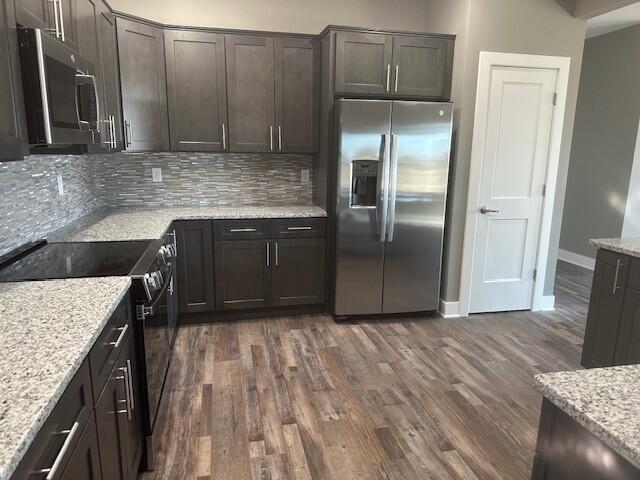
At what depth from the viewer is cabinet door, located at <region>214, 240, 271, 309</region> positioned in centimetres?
359

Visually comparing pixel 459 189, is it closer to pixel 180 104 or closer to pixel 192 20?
pixel 180 104

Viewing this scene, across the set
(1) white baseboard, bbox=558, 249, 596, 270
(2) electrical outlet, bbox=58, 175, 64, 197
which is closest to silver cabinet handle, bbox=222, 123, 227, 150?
(2) electrical outlet, bbox=58, 175, 64, 197

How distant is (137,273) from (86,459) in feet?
2.66

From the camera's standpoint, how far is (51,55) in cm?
160

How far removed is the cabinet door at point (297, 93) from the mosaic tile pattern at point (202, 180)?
35cm

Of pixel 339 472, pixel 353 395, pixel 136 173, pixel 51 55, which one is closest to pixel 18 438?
pixel 51 55

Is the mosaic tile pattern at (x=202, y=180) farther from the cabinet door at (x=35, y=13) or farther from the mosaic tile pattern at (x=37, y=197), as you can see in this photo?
the cabinet door at (x=35, y=13)

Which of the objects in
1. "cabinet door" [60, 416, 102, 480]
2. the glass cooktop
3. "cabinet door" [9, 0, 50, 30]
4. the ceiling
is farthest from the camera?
the ceiling

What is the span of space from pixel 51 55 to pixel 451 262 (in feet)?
10.4

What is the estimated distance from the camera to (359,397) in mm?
2602

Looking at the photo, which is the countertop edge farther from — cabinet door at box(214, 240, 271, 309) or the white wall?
the white wall

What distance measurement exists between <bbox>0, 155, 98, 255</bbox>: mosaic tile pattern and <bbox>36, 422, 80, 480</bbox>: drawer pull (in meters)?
1.33

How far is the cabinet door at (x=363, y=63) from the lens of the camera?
3445mm

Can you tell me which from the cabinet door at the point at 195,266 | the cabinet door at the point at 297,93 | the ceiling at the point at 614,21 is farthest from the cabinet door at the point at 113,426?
the ceiling at the point at 614,21
